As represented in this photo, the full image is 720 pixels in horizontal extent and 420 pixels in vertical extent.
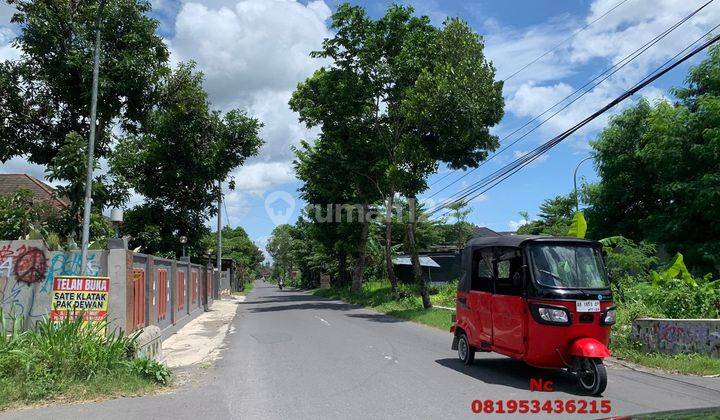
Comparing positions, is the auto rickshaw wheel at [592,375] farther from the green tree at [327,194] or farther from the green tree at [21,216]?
the green tree at [327,194]

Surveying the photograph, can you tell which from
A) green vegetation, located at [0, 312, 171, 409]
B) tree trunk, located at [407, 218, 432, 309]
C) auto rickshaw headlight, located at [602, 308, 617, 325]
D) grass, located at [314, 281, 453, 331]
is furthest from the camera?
tree trunk, located at [407, 218, 432, 309]

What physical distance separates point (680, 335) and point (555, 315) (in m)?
4.42

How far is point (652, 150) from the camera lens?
23.3m

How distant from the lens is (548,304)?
8.70m

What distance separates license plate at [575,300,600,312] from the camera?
8.68m

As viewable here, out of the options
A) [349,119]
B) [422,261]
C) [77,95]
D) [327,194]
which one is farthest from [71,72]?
[422,261]

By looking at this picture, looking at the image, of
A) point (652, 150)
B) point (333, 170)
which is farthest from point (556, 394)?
point (333, 170)

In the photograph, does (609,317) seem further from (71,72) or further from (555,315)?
(71,72)

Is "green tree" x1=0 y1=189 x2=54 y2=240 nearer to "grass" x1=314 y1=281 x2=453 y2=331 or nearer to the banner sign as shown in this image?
the banner sign

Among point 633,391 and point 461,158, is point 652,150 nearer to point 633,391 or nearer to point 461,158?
point 461,158

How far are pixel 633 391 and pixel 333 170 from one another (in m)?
22.7

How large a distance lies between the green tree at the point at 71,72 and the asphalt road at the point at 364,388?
841 cm

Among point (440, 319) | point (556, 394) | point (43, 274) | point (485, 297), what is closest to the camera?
point (556, 394)

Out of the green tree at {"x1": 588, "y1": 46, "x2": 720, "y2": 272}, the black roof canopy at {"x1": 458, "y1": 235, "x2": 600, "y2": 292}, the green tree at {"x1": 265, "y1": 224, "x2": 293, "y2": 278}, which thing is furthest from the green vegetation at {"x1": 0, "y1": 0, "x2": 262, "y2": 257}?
the green tree at {"x1": 265, "y1": 224, "x2": 293, "y2": 278}
